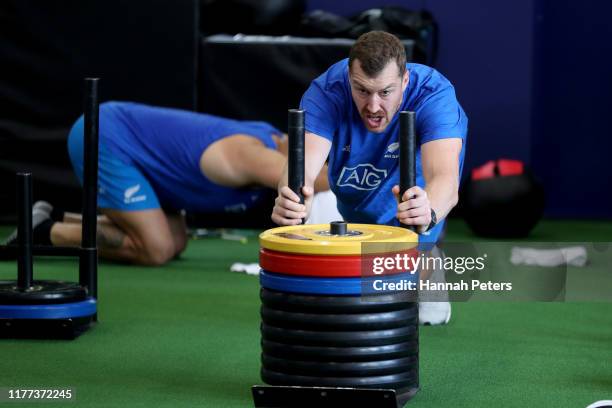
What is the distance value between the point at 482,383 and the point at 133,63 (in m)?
3.90

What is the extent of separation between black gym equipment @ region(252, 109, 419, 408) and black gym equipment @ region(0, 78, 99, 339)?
1067 millimetres

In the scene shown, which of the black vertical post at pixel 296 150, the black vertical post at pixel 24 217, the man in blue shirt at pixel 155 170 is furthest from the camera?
the man in blue shirt at pixel 155 170

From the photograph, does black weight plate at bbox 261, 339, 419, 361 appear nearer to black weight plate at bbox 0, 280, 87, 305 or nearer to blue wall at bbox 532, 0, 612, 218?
black weight plate at bbox 0, 280, 87, 305

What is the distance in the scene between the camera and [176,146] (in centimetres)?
518

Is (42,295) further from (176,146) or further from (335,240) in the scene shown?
(176,146)

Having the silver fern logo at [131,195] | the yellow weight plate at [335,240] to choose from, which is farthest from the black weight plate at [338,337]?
the silver fern logo at [131,195]

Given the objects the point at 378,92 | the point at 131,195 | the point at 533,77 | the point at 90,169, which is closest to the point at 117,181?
the point at 131,195

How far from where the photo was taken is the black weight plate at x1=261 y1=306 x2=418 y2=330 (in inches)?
104

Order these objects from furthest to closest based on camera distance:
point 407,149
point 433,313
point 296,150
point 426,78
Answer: point 433,313
point 426,78
point 296,150
point 407,149

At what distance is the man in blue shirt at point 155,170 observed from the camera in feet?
16.8

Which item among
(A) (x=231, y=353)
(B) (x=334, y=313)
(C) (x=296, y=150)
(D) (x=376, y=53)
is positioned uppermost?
(D) (x=376, y=53)

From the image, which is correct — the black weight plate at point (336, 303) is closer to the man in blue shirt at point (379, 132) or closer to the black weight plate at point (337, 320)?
the black weight plate at point (337, 320)

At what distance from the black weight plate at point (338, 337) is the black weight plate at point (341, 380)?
89 millimetres

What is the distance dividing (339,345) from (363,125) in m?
1.20
